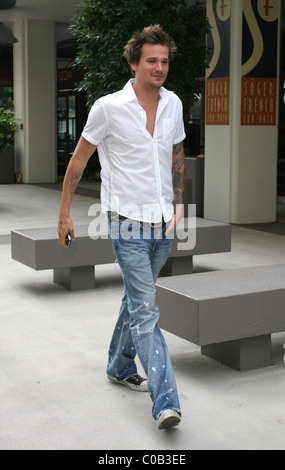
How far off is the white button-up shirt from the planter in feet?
51.2

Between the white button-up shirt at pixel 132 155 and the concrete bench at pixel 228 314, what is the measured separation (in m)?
0.77

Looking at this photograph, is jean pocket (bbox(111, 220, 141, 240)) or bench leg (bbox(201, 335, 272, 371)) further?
bench leg (bbox(201, 335, 272, 371))

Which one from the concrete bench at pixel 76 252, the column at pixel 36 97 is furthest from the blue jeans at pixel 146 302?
the column at pixel 36 97

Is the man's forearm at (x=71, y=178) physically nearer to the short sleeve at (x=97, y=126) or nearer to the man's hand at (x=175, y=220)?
the short sleeve at (x=97, y=126)

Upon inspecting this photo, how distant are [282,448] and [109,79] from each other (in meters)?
6.77

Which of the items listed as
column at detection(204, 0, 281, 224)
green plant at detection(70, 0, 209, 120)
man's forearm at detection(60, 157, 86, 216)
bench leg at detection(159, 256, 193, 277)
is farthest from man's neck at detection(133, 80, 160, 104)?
column at detection(204, 0, 281, 224)

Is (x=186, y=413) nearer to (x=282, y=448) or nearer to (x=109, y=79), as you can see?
(x=282, y=448)

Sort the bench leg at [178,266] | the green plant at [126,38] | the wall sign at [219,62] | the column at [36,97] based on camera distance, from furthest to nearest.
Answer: the column at [36,97]
the wall sign at [219,62]
the green plant at [126,38]
the bench leg at [178,266]

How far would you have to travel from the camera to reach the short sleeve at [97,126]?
331 centimetres

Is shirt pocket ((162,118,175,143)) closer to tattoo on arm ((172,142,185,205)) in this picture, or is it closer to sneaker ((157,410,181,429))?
tattoo on arm ((172,142,185,205))

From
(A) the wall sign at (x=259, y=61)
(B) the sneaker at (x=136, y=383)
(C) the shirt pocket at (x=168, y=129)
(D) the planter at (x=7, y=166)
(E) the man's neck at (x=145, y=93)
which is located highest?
(A) the wall sign at (x=259, y=61)

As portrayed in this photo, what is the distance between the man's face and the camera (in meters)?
3.27

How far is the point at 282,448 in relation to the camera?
10.1 ft

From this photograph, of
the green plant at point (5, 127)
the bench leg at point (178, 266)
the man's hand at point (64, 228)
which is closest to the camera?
the man's hand at point (64, 228)
